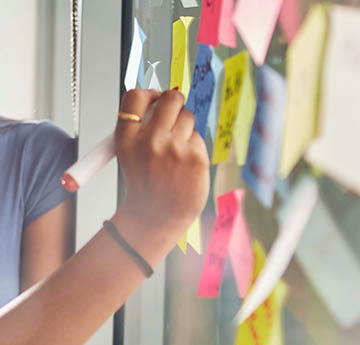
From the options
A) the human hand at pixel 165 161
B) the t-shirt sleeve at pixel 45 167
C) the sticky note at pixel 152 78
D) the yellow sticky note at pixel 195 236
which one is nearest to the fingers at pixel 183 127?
the human hand at pixel 165 161

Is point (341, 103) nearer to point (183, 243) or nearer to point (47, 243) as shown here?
point (183, 243)

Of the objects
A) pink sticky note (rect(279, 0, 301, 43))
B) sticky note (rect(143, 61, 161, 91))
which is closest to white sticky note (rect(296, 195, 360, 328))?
pink sticky note (rect(279, 0, 301, 43))

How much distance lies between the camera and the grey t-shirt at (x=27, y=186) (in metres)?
0.84

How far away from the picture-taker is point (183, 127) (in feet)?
1.58

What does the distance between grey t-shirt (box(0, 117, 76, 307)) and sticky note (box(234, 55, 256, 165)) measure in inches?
18.0

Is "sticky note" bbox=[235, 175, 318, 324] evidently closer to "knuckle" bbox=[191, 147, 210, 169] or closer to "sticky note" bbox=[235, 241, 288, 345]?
"sticky note" bbox=[235, 241, 288, 345]

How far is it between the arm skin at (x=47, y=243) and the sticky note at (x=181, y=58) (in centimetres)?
31

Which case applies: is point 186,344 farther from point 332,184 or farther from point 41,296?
point 332,184

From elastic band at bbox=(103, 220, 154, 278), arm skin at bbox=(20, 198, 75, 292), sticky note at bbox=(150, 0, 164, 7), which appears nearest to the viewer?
elastic band at bbox=(103, 220, 154, 278)

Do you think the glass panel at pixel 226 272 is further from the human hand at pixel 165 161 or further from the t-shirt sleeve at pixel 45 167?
the t-shirt sleeve at pixel 45 167

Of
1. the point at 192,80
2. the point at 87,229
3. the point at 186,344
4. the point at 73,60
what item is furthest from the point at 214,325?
the point at 73,60

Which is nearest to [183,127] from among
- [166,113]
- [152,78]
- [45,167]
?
[166,113]

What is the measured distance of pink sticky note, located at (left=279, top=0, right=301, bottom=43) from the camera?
1.14 ft

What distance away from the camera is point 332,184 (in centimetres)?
32
